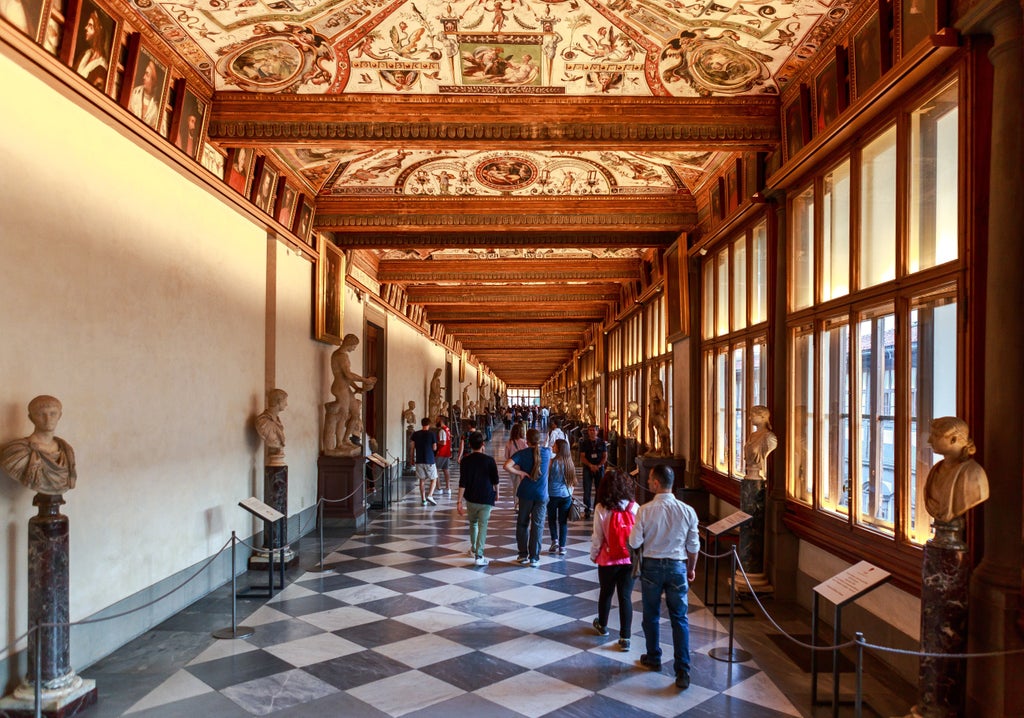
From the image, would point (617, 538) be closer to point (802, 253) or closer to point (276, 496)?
point (802, 253)

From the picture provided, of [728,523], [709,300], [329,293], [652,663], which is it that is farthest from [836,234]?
[329,293]

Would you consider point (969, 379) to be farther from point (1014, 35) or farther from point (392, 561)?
point (392, 561)

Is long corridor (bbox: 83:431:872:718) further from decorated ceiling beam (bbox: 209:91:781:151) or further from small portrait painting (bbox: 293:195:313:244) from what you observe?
small portrait painting (bbox: 293:195:313:244)

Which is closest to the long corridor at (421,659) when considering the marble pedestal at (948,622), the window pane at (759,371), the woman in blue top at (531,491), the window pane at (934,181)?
the woman in blue top at (531,491)

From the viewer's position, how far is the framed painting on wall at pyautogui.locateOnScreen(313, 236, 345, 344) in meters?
12.1

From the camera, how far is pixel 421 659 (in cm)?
612

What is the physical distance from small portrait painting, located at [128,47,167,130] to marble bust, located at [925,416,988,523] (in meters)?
6.31

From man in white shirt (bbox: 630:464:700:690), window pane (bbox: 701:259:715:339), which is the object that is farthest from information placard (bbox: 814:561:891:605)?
window pane (bbox: 701:259:715:339)

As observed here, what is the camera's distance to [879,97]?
5707 millimetres

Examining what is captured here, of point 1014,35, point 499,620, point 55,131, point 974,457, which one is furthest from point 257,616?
point 1014,35

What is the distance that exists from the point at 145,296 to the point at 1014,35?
652 centimetres

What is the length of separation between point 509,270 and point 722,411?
26.4 ft

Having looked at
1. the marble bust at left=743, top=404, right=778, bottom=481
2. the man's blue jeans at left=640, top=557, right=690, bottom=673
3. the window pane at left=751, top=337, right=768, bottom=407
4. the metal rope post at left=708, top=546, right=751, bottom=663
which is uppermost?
the window pane at left=751, top=337, right=768, bottom=407

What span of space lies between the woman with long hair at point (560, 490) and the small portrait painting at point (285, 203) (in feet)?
15.2
